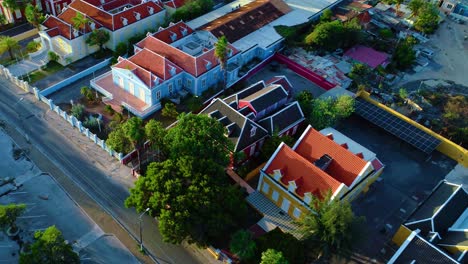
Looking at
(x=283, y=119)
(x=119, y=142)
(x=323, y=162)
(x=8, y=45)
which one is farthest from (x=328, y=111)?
(x=8, y=45)

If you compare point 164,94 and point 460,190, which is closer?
point 460,190

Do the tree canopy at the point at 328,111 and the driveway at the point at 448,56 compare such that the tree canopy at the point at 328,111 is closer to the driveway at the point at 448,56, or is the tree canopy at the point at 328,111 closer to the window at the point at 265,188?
the window at the point at 265,188

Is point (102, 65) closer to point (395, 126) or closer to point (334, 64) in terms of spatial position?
point (334, 64)

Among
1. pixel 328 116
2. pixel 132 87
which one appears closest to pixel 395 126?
pixel 328 116

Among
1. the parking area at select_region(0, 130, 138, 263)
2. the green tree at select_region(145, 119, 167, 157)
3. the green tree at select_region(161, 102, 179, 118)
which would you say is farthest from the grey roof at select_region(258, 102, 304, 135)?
the parking area at select_region(0, 130, 138, 263)

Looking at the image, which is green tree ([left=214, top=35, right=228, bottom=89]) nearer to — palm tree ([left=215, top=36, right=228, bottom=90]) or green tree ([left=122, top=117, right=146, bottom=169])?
palm tree ([left=215, top=36, right=228, bottom=90])

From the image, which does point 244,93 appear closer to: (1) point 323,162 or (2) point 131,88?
(2) point 131,88

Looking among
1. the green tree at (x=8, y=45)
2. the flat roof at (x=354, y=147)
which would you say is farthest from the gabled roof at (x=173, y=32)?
the flat roof at (x=354, y=147)
